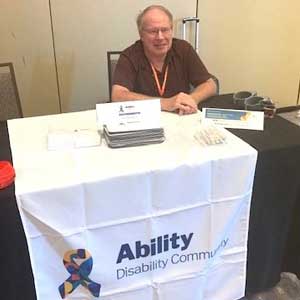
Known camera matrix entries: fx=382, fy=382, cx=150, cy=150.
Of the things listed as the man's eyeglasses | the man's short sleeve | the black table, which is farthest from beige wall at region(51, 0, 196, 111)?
the black table

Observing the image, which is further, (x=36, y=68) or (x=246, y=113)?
(x=36, y=68)

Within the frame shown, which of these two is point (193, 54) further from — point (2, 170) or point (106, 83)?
point (2, 170)

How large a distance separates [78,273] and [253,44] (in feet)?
8.38

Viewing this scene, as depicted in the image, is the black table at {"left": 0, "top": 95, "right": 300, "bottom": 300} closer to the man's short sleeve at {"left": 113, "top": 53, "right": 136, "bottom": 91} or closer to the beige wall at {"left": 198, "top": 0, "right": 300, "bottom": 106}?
the man's short sleeve at {"left": 113, "top": 53, "right": 136, "bottom": 91}

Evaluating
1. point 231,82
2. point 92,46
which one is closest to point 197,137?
point 92,46

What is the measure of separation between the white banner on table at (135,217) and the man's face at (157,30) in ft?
2.39

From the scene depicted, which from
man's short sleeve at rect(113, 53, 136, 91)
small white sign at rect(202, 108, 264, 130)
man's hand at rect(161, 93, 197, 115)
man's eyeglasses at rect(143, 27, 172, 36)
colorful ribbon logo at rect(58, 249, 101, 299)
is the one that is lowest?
colorful ribbon logo at rect(58, 249, 101, 299)

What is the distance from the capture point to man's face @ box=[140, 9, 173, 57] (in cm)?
185

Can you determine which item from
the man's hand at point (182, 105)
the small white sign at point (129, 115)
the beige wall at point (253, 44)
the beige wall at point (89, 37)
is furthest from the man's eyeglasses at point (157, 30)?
the beige wall at point (253, 44)

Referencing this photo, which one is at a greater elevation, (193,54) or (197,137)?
(193,54)

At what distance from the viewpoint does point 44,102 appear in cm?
279

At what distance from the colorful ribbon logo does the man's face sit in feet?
3.73

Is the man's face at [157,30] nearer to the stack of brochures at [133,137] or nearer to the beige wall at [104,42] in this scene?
the stack of brochures at [133,137]

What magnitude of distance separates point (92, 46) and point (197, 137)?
5.47 feet
